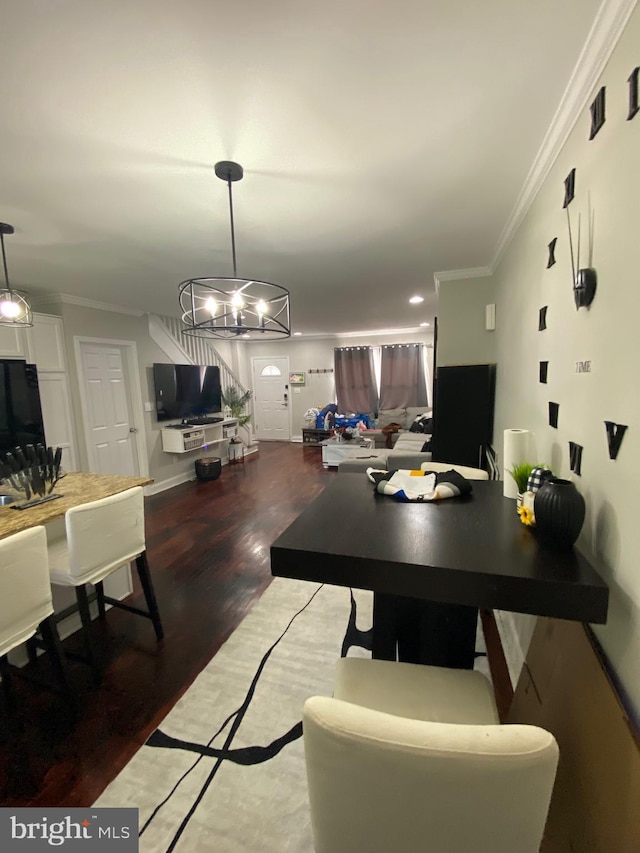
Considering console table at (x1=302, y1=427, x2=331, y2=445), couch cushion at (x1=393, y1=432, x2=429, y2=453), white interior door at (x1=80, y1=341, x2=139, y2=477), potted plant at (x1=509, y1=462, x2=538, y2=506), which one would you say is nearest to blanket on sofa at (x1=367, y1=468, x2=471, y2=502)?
potted plant at (x1=509, y1=462, x2=538, y2=506)

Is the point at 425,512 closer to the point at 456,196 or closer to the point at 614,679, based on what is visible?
the point at 614,679

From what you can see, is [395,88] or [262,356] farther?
[262,356]

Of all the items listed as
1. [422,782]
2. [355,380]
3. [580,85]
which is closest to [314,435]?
[355,380]

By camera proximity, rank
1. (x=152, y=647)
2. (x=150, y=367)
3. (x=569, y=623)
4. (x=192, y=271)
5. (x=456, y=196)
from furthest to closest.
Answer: (x=150, y=367), (x=192, y=271), (x=152, y=647), (x=456, y=196), (x=569, y=623)

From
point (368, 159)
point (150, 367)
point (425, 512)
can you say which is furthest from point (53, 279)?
point (425, 512)

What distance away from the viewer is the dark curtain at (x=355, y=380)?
7766 mm

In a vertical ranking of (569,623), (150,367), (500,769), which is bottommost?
(569,623)

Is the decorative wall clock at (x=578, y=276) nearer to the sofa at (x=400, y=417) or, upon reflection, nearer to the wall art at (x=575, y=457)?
the wall art at (x=575, y=457)

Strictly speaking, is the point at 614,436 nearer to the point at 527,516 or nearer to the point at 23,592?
the point at 527,516

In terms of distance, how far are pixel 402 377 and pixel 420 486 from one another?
249 inches

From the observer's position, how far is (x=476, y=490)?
1610 millimetres

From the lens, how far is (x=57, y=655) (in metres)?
1.62

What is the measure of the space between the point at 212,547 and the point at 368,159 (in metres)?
3.15

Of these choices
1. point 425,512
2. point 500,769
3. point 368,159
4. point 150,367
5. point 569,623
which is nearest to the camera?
point 500,769
